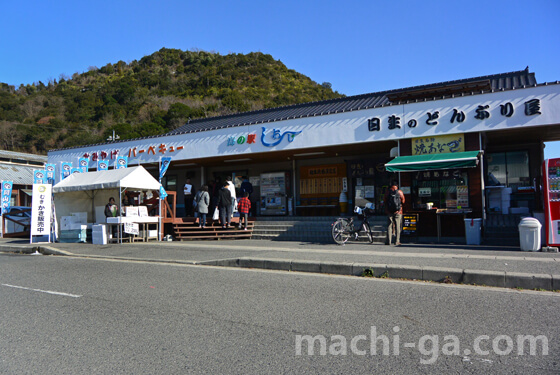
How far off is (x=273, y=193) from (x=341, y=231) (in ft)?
25.7

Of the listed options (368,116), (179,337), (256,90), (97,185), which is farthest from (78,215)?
(256,90)

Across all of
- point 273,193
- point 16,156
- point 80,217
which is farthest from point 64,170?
point 16,156

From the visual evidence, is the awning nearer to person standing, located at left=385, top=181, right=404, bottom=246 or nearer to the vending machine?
person standing, located at left=385, top=181, right=404, bottom=246

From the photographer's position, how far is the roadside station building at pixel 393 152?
13453mm

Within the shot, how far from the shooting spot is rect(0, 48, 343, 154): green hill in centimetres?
4997

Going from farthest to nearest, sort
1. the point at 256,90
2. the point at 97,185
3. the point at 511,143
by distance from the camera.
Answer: the point at 256,90, the point at 511,143, the point at 97,185

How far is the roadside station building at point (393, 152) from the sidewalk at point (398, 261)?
3085 millimetres

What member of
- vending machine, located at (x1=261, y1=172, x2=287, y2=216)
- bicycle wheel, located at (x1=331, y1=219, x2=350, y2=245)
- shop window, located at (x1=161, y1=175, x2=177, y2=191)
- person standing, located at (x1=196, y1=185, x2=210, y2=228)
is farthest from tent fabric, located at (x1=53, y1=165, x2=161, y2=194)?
bicycle wheel, located at (x1=331, y1=219, x2=350, y2=245)

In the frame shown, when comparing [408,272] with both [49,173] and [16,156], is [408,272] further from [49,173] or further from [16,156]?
[16,156]

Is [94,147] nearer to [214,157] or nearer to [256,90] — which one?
[214,157]

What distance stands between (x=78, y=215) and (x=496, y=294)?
16137mm

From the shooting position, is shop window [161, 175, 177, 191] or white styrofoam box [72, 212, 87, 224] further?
shop window [161, 175, 177, 191]

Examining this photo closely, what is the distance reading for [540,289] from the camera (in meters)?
6.66

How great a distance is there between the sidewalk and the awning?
108 inches
